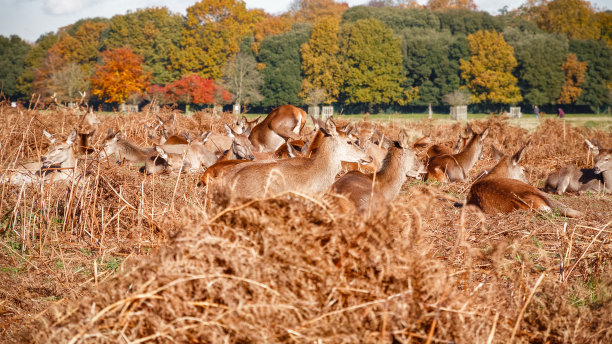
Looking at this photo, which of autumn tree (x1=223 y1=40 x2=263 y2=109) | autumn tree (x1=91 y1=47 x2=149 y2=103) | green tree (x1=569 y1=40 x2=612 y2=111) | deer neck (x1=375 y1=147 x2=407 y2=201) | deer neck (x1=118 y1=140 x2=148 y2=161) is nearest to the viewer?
deer neck (x1=375 y1=147 x2=407 y2=201)

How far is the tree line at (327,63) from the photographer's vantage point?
2450 inches

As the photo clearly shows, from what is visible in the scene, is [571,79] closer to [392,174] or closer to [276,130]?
[276,130]

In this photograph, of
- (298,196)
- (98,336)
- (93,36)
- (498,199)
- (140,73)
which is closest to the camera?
(98,336)

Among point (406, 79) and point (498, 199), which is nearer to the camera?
point (498, 199)

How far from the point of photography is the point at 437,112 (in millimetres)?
68125

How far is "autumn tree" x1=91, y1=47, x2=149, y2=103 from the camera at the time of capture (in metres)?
57.4

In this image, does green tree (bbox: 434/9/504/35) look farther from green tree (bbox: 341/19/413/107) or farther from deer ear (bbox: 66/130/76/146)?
deer ear (bbox: 66/130/76/146)

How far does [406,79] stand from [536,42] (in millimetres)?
16443

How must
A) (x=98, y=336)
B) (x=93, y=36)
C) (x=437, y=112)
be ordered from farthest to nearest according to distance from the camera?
(x=93, y=36)
(x=437, y=112)
(x=98, y=336)

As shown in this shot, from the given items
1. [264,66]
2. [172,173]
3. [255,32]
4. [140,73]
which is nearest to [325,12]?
[255,32]

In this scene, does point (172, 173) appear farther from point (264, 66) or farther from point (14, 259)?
point (264, 66)

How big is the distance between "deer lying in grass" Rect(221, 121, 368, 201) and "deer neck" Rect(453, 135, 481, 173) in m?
4.96

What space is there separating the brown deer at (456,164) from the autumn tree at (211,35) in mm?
57200

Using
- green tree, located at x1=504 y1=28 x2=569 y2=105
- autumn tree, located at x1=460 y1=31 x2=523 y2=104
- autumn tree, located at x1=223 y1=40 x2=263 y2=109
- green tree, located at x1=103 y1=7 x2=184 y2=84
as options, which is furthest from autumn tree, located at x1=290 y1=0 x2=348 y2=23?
green tree, located at x1=504 y1=28 x2=569 y2=105
